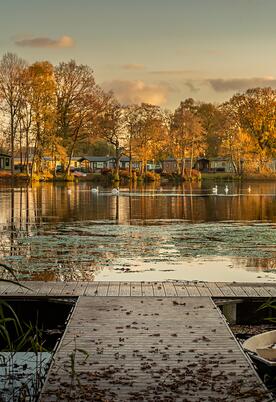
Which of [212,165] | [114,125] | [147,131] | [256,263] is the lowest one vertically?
[256,263]

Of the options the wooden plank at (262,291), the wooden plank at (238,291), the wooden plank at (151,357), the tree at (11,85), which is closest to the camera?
the wooden plank at (151,357)

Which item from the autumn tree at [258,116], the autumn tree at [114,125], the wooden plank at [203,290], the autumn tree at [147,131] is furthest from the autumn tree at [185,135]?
the wooden plank at [203,290]

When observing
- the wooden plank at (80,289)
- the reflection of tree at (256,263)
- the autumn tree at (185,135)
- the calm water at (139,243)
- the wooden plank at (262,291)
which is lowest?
the reflection of tree at (256,263)

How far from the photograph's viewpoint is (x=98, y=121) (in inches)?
3260

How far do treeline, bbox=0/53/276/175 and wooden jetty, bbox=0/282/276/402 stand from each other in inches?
2611

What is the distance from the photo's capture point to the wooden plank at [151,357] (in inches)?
239

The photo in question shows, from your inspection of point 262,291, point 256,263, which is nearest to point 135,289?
point 262,291

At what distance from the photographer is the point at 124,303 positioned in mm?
10023

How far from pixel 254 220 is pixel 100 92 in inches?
2173

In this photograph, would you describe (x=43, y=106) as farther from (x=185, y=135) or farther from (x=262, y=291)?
(x=262, y=291)

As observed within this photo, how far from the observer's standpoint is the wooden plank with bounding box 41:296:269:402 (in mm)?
6070

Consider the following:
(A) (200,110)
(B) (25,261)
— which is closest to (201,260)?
(B) (25,261)

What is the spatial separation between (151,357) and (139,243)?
13.3m

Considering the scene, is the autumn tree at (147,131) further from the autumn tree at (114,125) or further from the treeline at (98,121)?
the autumn tree at (114,125)
